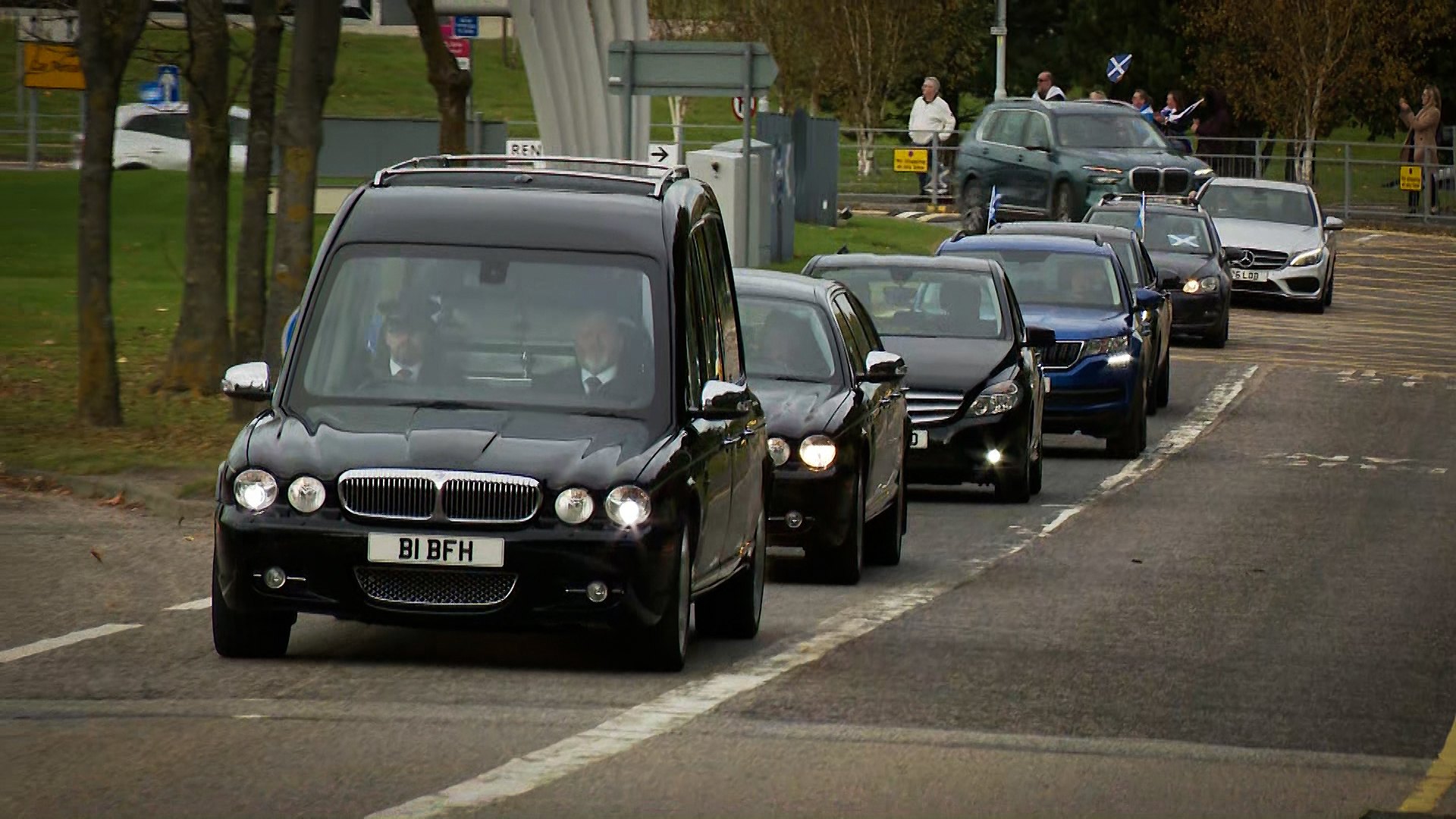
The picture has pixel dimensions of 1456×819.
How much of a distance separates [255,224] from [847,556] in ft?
29.7

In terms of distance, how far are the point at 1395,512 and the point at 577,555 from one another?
10.5 meters

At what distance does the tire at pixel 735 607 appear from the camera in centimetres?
1184

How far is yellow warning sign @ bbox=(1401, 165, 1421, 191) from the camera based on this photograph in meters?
56.9

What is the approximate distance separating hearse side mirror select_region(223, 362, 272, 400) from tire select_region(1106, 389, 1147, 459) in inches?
499

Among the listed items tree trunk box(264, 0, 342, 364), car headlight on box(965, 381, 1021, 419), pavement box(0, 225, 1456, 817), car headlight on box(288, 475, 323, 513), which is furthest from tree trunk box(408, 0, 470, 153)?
car headlight on box(288, 475, 323, 513)

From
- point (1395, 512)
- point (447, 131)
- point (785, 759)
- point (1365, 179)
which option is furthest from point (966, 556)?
point (1365, 179)

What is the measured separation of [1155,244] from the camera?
3528 centimetres

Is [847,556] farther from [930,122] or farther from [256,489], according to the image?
[930,122]

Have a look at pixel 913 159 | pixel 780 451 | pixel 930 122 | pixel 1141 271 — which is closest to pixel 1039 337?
pixel 780 451

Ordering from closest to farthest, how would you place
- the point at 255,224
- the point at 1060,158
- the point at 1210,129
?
the point at 255,224 < the point at 1060,158 < the point at 1210,129

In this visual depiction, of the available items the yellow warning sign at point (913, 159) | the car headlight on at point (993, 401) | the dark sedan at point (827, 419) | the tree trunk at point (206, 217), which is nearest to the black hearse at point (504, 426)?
the dark sedan at point (827, 419)

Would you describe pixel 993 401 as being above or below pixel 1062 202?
below

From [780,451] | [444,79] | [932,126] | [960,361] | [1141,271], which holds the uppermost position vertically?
[444,79]

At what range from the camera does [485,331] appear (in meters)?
11.1
